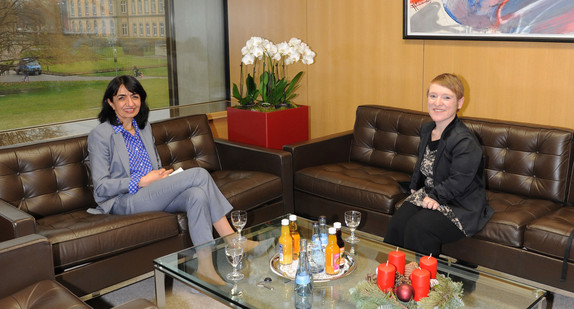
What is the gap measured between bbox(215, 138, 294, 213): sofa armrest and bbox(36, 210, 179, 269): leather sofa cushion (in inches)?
35.2

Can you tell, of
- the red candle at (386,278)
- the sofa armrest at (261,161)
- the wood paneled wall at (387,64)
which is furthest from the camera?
the sofa armrest at (261,161)

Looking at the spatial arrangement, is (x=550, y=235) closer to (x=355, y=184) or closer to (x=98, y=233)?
(x=355, y=184)

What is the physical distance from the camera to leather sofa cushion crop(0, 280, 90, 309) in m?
2.18

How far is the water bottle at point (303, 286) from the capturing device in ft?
7.23

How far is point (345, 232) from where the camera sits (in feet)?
9.46

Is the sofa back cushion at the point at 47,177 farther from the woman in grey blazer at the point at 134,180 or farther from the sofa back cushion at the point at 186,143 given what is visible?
the sofa back cushion at the point at 186,143

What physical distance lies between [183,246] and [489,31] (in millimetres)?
2462

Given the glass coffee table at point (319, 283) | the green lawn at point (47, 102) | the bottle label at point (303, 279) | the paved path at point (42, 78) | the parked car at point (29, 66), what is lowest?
the glass coffee table at point (319, 283)

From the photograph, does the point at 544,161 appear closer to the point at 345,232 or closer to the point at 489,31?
the point at 489,31

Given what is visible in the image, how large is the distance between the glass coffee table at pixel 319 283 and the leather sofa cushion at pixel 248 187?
27.9 inches

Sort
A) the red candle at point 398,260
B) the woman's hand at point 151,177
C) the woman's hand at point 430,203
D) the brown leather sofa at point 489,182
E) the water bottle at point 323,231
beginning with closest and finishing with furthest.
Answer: the red candle at point 398,260
the water bottle at point 323,231
the brown leather sofa at point 489,182
the woman's hand at point 430,203
the woman's hand at point 151,177


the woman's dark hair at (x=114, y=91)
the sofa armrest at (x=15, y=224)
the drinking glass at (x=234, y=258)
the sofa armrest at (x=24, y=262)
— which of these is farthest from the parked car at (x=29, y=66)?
the drinking glass at (x=234, y=258)

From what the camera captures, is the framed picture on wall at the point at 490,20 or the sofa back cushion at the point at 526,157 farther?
the framed picture on wall at the point at 490,20

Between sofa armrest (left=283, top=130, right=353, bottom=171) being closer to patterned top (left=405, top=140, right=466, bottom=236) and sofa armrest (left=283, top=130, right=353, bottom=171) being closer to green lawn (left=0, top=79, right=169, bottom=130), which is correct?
patterned top (left=405, top=140, right=466, bottom=236)
